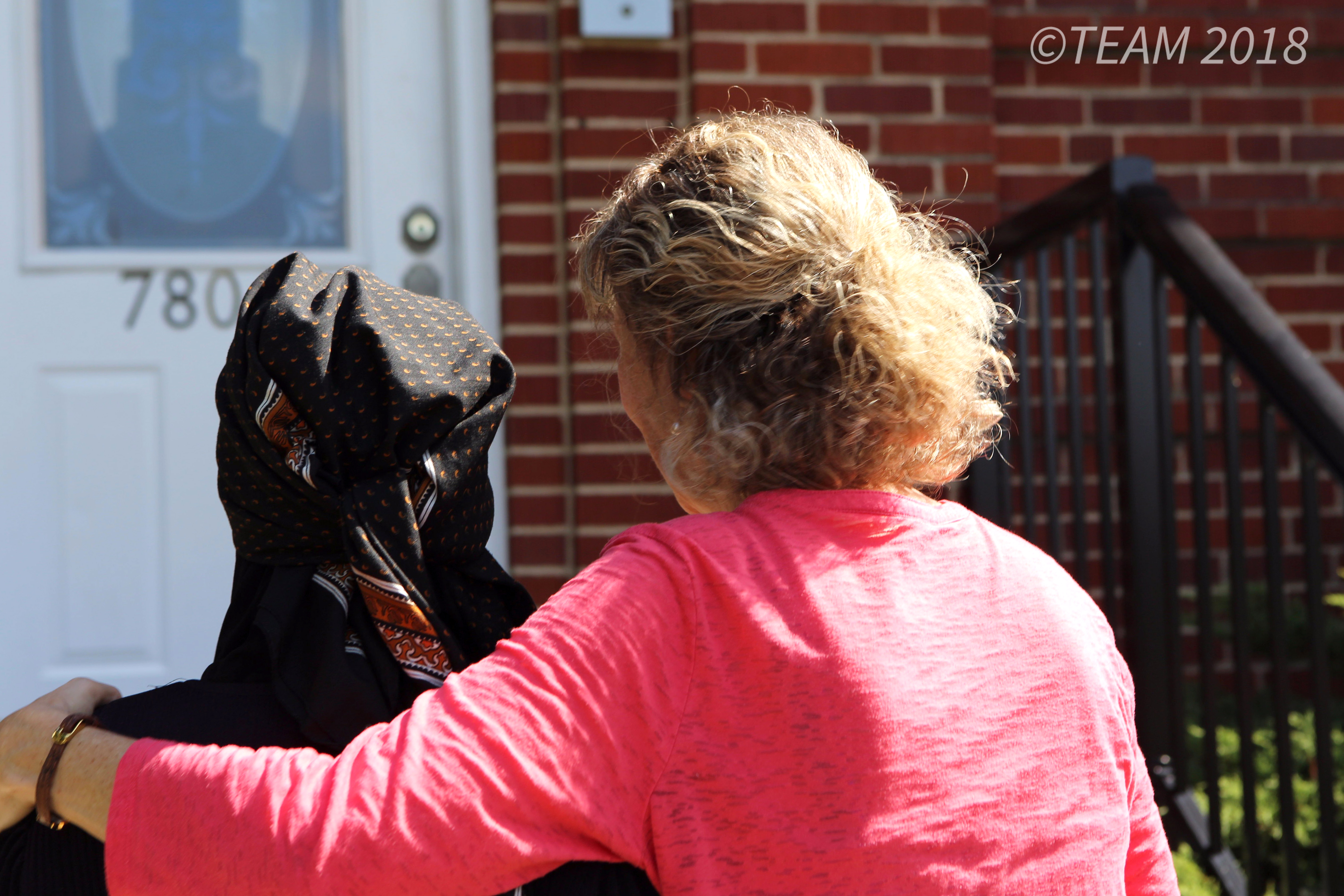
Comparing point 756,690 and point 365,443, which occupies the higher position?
point 365,443

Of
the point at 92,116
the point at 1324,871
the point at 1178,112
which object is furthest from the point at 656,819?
the point at 1178,112

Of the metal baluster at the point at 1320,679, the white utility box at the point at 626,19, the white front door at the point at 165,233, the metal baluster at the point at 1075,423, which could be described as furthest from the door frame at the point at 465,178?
the metal baluster at the point at 1320,679

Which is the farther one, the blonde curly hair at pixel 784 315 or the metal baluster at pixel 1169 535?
the metal baluster at pixel 1169 535

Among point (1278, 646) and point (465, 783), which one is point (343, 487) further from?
point (1278, 646)

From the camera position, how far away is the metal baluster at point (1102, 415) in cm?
241

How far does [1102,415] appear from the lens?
8.06 feet

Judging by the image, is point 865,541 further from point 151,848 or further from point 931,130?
point 931,130

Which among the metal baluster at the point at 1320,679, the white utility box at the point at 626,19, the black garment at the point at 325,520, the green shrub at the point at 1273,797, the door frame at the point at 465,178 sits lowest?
the green shrub at the point at 1273,797

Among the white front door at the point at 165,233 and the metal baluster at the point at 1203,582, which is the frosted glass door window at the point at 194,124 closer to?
the white front door at the point at 165,233

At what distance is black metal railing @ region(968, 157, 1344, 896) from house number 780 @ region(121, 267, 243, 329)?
175 centimetres

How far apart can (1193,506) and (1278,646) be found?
0.52 metres

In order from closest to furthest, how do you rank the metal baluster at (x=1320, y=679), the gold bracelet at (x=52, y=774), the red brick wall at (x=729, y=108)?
the gold bracelet at (x=52, y=774) < the metal baluster at (x=1320, y=679) < the red brick wall at (x=729, y=108)

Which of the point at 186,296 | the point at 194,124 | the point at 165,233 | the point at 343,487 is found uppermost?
the point at 194,124

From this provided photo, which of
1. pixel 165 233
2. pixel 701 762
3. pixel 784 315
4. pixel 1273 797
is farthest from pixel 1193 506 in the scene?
pixel 165 233
